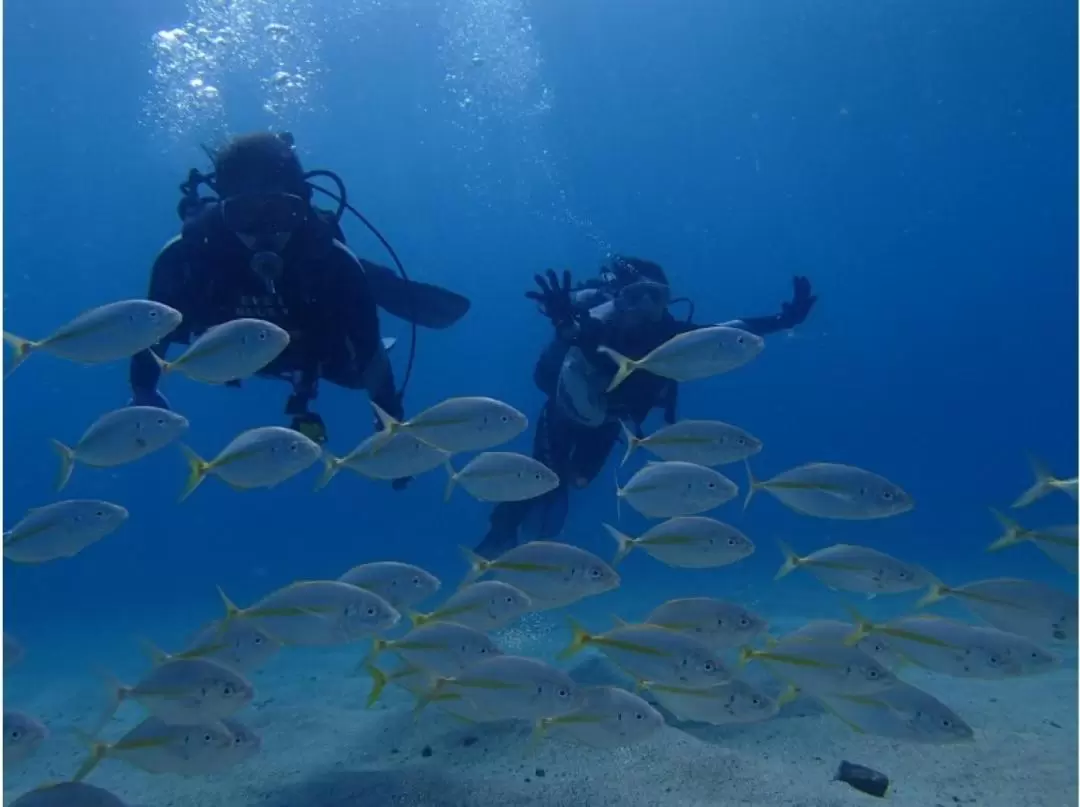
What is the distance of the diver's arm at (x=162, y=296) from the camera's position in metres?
5.03

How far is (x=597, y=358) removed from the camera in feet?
22.2

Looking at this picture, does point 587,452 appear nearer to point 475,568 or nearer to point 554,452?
point 554,452

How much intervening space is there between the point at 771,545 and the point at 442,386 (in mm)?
46056

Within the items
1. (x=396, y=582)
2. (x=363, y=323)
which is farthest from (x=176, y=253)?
(x=396, y=582)

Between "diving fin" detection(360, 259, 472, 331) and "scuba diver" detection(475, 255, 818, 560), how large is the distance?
0.80m

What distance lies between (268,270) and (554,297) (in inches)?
91.8

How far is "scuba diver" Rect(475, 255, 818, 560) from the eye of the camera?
652 centimetres

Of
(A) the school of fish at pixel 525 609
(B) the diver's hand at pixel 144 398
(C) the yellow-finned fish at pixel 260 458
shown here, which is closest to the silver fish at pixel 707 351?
(A) the school of fish at pixel 525 609

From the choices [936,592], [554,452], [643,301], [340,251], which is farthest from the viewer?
[554,452]

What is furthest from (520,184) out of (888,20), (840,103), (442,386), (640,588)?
(640,588)

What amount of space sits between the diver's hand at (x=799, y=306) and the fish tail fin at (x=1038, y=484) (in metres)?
3.50

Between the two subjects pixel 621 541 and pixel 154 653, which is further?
pixel 621 541

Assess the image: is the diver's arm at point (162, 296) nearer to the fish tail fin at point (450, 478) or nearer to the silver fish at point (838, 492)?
the fish tail fin at point (450, 478)

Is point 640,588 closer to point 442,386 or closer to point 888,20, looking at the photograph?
point 888,20
